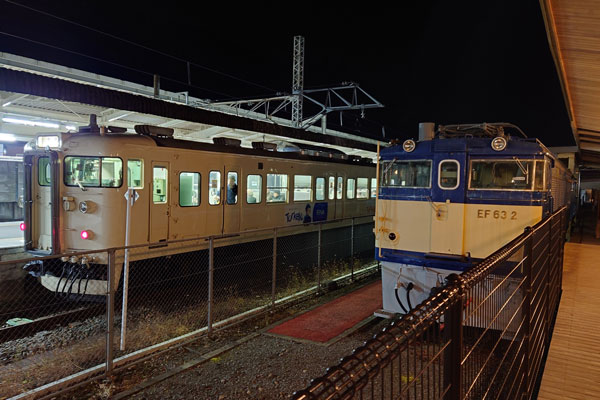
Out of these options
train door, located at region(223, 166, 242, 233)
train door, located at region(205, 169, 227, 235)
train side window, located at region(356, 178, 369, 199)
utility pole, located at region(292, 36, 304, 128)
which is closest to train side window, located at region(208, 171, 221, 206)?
train door, located at region(205, 169, 227, 235)

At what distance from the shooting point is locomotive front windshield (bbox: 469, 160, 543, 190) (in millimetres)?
6559

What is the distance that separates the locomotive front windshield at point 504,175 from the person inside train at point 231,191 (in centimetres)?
564

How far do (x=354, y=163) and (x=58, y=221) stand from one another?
33.3 ft

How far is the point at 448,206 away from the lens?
7043mm

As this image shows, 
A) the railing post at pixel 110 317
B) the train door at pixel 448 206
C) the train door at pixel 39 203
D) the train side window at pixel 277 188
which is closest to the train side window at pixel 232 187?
the train side window at pixel 277 188

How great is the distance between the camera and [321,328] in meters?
6.91

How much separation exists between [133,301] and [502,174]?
720 centimetres

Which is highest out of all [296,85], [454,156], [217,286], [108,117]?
[296,85]

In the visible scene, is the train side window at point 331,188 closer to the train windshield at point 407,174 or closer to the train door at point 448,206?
the train windshield at point 407,174

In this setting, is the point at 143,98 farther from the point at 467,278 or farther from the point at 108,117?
the point at 467,278

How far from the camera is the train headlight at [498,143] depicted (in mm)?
6613

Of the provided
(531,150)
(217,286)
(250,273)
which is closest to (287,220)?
(250,273)

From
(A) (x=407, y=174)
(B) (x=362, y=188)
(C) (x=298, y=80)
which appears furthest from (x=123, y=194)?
(C) (x=298, y=80)

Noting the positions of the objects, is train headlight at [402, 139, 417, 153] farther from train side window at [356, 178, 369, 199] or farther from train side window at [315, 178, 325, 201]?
train side window at [356, 178, 369, 199]
